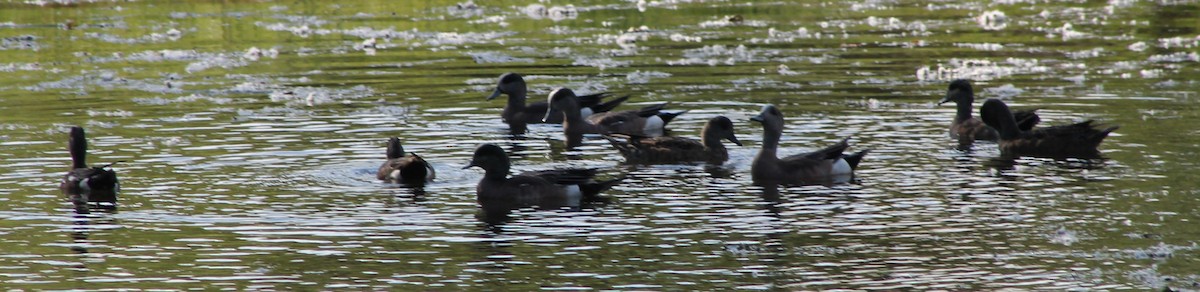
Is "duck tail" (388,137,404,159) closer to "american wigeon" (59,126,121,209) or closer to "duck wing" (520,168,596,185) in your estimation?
"duck wing" (520,168,596,185)

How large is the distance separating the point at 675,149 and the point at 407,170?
3.20 meters

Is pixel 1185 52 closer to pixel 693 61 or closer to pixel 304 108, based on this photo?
pixel 693 61

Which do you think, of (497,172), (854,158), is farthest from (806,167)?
(497,172)

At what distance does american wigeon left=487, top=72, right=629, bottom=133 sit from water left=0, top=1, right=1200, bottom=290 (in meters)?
0.37

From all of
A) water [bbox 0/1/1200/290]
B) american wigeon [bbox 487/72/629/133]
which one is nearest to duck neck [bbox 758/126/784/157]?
water [bbox 0/1/1200/290]

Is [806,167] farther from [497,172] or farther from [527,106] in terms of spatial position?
[527,106]

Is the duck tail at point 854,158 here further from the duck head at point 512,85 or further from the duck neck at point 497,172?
the duck head at point 512,85

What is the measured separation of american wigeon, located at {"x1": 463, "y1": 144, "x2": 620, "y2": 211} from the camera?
47.3 feet

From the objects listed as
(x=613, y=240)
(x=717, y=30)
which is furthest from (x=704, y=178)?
(x=717, y=30)

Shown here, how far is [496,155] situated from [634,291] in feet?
15.8

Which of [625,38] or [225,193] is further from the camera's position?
[625,38]

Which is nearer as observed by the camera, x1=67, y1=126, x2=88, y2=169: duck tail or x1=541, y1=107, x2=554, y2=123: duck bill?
x1=67, y1=126, x2=88, y2=169: duck tail

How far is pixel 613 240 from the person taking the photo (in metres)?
12.1

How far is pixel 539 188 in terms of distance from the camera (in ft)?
47.5
